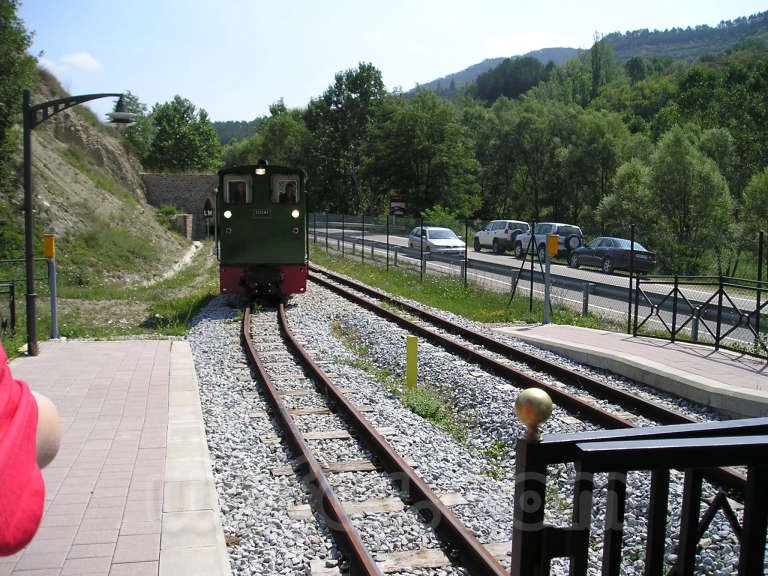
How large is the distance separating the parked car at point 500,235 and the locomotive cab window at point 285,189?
22611 mm

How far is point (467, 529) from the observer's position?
15.2 feet

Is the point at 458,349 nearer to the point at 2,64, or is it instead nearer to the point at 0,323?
the point at 0,323

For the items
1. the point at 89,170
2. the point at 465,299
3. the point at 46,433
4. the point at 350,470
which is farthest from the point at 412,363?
the point at 89,170

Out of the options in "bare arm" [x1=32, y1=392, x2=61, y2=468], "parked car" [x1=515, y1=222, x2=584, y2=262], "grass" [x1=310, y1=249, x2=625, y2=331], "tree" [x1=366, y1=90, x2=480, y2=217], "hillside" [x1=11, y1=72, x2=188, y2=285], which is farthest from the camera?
"tree" [x1=366, y1=90, x2=480, y2=217]

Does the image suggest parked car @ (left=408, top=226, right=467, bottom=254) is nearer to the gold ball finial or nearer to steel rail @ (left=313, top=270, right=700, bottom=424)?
steel rail @ (left=313, top=270, right=700, bottom=424)

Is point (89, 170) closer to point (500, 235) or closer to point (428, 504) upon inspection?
point (500, 235)

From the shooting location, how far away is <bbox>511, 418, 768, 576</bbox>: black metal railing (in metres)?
1.81

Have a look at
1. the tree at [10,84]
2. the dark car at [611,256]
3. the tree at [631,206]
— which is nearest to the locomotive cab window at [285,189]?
the tree at [10,84]

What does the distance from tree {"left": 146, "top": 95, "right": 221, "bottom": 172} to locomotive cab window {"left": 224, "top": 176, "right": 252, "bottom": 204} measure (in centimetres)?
9152

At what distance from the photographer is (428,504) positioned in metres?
5.04

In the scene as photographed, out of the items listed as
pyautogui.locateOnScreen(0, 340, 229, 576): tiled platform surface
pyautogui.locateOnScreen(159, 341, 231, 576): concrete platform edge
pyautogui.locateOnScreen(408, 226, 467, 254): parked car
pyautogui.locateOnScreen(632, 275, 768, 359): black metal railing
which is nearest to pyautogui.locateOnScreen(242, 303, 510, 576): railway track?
pyautogui.locateOnScreen(159, 341, 231, 576): concrete platform edge

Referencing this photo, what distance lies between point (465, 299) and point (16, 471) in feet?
55.0

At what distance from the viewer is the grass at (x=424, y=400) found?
25.3 feet

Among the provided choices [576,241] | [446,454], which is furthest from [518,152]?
[446,454]
